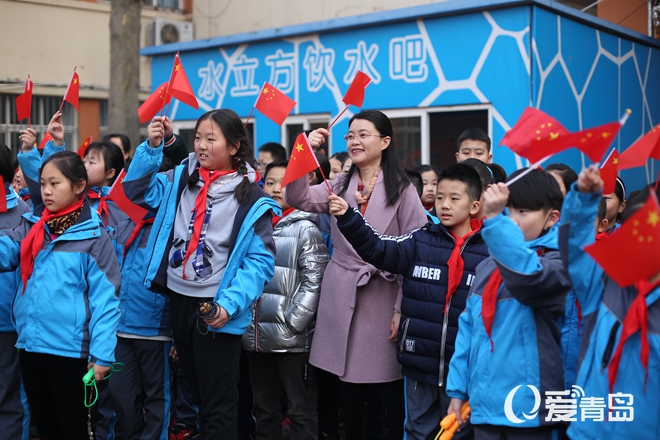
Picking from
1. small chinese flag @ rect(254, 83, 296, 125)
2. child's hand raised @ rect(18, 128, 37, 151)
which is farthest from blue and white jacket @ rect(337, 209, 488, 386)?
child's hand raised @ rect(18, 128, 37, 151)

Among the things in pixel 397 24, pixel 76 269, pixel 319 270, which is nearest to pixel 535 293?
pixel 319 270

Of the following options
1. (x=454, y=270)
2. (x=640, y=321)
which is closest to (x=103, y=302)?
(x=454, y=270)

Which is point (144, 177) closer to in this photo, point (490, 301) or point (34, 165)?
point (34, 165)

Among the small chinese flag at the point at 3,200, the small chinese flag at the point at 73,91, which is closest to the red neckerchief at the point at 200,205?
the small chinese flag at the point at 3,200

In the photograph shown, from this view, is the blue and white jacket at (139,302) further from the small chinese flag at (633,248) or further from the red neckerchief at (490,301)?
the small chinese flag at (633,248)

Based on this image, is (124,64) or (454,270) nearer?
(454,270)

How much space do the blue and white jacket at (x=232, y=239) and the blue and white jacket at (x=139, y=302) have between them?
0.56 m

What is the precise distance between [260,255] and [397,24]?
233 inches

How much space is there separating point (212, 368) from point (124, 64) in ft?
24.8

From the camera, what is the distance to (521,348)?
9.59 feet

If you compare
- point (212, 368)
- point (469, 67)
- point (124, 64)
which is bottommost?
point (212, 368)

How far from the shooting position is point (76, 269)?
→ 12.3 ft

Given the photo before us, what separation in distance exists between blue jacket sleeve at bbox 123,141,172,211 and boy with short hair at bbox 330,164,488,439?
1.02 metres

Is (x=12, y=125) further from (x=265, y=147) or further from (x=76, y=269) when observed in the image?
(x=76, y=269)
